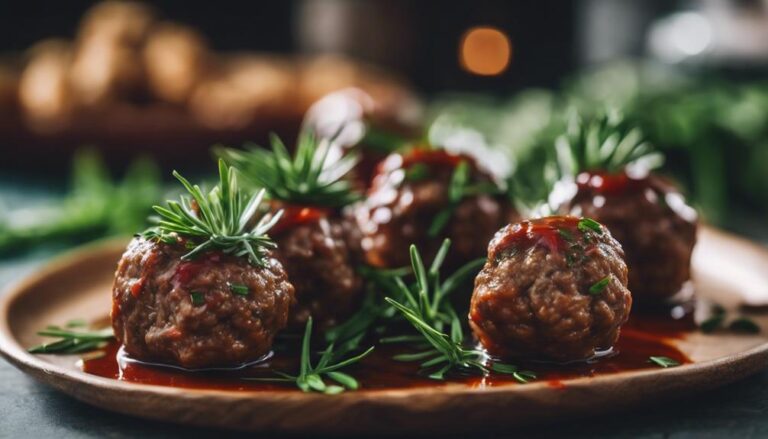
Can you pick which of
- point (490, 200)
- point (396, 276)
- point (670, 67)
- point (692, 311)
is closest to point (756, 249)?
point (692, 311)

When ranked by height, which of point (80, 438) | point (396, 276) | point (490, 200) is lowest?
point (80, 438)

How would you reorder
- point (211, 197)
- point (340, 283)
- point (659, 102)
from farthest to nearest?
point (659, 102), point (340, 283), point (211, 197)

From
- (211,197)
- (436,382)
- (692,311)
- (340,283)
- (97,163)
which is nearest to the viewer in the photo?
(436,382)

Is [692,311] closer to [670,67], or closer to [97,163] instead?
[97,163]

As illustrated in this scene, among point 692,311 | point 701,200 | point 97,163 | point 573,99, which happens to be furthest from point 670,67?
point 692,311

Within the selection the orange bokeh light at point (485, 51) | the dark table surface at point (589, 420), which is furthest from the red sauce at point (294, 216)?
the orange bokeh light at point (485, 51)

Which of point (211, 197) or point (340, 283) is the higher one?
point (211, 197)

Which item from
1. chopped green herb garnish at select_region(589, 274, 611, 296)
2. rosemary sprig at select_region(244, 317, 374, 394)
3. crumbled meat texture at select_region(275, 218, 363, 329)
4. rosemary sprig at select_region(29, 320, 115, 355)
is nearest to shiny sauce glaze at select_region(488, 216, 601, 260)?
chopped green herb garnish at select_region(589, 274, 611, 296)

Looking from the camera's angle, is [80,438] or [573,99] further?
[573,99]

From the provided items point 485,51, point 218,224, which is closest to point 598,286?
point 218,224
